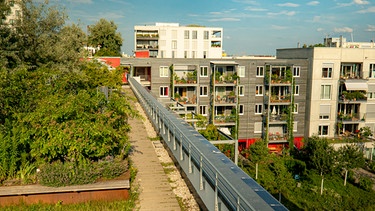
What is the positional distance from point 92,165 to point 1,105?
128 inches

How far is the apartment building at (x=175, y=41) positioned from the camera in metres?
68.4

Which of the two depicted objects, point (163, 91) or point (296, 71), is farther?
point (296, 71)

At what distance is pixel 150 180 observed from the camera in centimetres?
927

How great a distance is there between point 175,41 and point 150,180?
61.6 metres

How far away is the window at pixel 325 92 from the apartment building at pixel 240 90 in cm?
→ 204

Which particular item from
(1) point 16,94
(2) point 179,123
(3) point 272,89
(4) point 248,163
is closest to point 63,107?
(1) point 16,94

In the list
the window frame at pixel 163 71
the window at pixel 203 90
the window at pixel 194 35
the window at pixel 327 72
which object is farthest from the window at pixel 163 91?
the window at pixel 194 35

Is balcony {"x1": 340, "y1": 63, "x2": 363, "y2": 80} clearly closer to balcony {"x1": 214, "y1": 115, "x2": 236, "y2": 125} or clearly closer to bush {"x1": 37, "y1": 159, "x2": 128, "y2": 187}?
balcony {"x1": 214, "y1": 115, "x2": 236, "y2": 125}

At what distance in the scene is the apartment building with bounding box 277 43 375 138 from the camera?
42.5 meters

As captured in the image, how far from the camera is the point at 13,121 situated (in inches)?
342

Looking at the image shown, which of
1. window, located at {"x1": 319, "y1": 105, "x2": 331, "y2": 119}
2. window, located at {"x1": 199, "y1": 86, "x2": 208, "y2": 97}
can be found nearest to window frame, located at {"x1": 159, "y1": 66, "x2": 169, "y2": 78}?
window, located at {"x1": 199, "y1": 86, "x2": 208, "y2": 97}

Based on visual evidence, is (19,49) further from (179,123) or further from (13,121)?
(179,123)

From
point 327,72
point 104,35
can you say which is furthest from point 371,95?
point 104,35

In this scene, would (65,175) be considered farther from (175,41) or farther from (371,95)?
(175,41)
